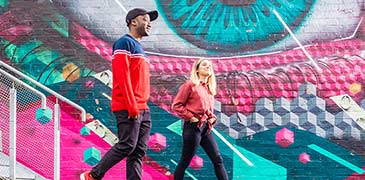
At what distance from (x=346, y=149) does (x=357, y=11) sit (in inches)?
71.4

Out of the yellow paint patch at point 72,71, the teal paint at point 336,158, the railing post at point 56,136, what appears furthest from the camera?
the yellow paint patch at point 72,71

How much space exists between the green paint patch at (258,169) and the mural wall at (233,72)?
0.5 inches

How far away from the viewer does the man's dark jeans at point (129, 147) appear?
7391 mm

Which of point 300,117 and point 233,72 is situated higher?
point 233,72

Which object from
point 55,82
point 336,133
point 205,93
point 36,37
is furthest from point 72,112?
point 336,133

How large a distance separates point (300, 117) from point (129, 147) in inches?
138

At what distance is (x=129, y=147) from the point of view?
7.39m

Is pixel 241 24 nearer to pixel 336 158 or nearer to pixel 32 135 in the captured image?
pixel 336 158

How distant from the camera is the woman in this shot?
880 cm

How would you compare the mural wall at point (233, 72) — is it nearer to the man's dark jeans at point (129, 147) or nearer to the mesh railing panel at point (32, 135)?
the mesh railing panel at point (32, 135)

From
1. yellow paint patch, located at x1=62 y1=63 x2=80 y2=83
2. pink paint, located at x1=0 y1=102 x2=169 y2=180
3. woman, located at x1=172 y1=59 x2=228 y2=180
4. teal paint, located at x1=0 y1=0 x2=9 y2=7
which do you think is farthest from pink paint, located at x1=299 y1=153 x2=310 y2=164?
teal paint, located at x1=0 y1=0 x2=9 y2=7

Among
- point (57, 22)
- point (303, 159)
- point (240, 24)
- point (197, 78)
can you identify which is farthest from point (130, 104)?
point (303, 159)

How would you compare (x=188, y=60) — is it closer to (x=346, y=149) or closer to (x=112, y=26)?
(x=112, y=26)

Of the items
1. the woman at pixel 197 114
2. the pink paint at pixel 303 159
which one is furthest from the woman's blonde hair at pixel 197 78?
the pink paint at pixel 303 159
